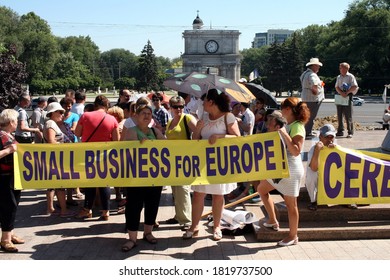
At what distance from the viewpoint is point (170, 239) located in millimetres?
6484

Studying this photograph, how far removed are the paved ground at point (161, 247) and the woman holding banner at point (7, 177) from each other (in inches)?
9.0

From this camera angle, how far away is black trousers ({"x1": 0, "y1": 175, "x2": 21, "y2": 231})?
5.88 meters

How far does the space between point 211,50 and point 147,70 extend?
522 inches

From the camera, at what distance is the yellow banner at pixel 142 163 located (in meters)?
5.96

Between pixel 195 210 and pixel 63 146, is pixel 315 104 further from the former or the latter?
pixel 63 146

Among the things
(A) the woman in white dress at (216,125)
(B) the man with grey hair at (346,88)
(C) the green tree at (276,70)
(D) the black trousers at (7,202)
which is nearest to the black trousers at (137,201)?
(A) the woman in white dress at (216,125)

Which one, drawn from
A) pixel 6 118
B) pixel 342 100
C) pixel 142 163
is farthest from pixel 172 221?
pixel 342 100

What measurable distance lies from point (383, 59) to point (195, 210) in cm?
7733

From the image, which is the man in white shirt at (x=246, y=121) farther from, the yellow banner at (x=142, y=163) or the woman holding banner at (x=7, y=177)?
the woman holding banner at (x=7, y=177)

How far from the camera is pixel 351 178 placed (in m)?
6.18

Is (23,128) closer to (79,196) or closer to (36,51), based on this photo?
(79,196)

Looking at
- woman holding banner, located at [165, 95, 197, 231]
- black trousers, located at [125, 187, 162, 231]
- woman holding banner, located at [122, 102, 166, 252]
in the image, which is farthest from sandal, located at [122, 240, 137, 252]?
woman holding banner, located at [165, 95, 197, 231]

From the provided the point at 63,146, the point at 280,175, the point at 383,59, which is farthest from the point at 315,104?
the point at 383,59
